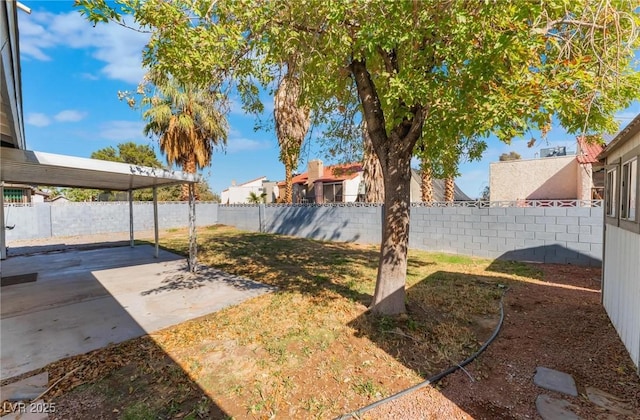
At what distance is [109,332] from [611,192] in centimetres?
764

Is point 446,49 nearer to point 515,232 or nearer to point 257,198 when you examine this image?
point 515,232

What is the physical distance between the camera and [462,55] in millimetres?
2686

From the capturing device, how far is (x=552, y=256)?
23.6 ft

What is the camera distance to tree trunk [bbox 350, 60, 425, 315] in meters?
3.88

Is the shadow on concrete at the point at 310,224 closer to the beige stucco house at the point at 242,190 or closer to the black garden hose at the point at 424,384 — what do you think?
the black garden hose at the point at 424,384

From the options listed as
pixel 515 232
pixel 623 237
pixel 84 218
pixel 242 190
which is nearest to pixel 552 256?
pixel 515 232

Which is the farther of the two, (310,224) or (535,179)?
(535,179)

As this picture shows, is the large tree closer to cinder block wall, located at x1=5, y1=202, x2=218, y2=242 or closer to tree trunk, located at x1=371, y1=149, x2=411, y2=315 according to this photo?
tree trunk, located at x1=371, y1=149, x2=411, y2=315

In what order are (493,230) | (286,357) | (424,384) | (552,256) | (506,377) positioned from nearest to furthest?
(424,384), (506,377), (286,357), (552,256), (493,230)

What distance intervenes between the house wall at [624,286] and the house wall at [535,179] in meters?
12.0

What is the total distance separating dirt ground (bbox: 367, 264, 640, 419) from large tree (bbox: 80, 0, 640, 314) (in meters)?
2.33

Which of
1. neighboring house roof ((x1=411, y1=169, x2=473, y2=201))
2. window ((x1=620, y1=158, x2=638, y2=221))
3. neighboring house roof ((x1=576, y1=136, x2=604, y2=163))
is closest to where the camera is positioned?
neighboring house roof ((x1=576, y1=136, x2=604, y2=163))

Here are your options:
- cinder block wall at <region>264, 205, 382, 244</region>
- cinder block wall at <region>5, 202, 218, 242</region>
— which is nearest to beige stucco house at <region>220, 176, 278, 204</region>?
cinder block wall at <region>5, 202, 218, 242</region>

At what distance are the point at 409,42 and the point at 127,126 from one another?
14062 millimetres
